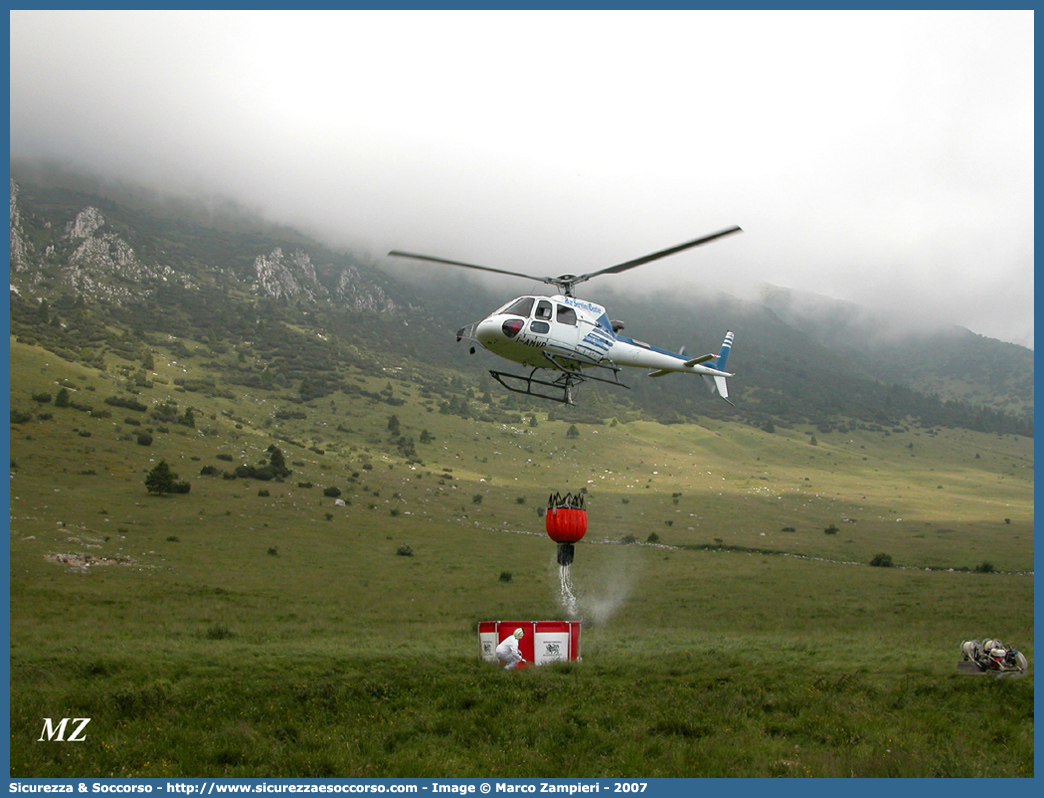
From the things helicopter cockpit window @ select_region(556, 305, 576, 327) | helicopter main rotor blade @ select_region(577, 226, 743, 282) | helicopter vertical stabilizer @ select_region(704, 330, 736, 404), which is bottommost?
helicopter vertical stabilizer @ select_region(704, 330, 736, 404)

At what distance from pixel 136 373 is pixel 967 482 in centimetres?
14212

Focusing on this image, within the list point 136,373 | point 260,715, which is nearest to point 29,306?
point 136,373

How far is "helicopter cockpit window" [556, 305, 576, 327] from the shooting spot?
928 inches

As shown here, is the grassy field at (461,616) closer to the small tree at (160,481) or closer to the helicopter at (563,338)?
the small tree at (160,481)

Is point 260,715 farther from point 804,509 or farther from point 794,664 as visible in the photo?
point 804,509

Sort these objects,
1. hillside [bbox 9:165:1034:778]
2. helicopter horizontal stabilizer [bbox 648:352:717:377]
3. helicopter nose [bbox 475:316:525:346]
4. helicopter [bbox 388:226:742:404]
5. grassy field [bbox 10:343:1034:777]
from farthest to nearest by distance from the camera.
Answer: helicopter horizontal stabilizer [bbox 648:352:717:377]
helicopter [bbox 388:226:742:404]
helicopter nose [bbox 475:316:525:346]
hillside [bbox 9:165:1034:778]
grassy field [bbox 10:343:1034:777]

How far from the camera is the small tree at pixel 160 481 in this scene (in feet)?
196

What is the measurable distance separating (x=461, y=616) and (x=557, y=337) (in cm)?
1522

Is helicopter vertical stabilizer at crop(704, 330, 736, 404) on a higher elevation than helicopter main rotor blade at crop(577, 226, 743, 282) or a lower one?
lower

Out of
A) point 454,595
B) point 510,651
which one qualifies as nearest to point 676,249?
point 510,651

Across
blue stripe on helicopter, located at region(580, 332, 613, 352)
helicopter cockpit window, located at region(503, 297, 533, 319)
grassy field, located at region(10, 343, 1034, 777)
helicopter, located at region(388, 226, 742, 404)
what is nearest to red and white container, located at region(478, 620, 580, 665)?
grassy field, located at region(10, 343, 1034, 777)

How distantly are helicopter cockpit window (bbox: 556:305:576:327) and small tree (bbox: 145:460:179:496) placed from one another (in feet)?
158

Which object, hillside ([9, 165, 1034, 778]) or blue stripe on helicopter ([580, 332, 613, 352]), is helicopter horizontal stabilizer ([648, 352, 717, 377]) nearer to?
blue stripe on helicopter ([580, 332, 613, 352])

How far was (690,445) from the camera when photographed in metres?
138
